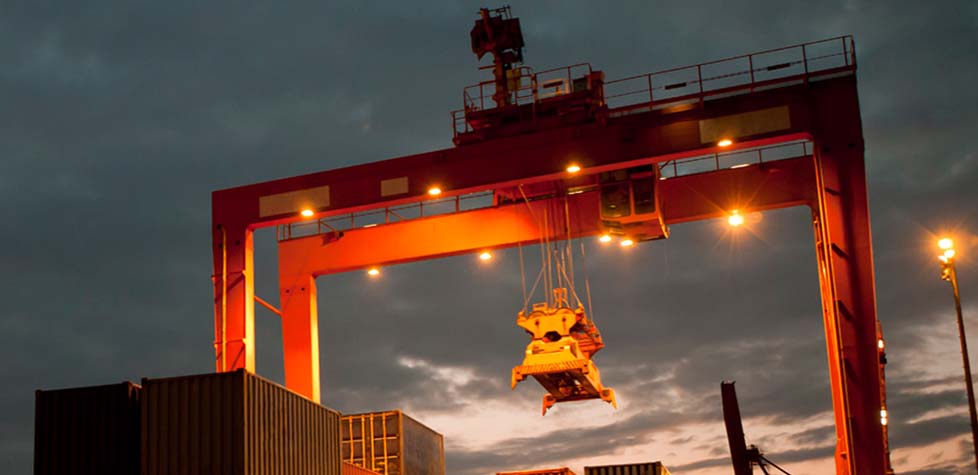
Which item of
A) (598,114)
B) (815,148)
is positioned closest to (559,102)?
(598,114)

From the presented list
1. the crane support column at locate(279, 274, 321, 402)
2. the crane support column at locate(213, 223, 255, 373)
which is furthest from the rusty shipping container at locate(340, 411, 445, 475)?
the crane support column at locate(213, 223, 255, 373)

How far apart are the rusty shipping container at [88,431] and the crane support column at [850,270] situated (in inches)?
540

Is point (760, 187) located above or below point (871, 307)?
above

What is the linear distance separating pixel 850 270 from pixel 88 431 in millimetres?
15318

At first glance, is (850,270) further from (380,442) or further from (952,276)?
(380,442)

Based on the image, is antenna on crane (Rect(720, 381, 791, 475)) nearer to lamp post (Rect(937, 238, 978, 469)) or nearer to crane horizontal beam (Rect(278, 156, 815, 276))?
lamp post (Rect(937, 238, 978, 469))

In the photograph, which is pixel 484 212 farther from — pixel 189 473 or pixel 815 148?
pixel 189 473

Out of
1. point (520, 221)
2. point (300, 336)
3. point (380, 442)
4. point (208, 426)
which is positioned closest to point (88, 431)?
point (208, 426)

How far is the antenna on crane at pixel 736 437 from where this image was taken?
2252 cm

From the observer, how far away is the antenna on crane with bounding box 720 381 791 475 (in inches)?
886

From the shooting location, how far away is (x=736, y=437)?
23.0m

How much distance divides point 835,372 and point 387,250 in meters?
12.4

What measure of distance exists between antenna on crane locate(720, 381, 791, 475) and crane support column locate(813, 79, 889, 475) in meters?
2.07

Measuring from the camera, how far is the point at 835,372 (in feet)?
95.7
